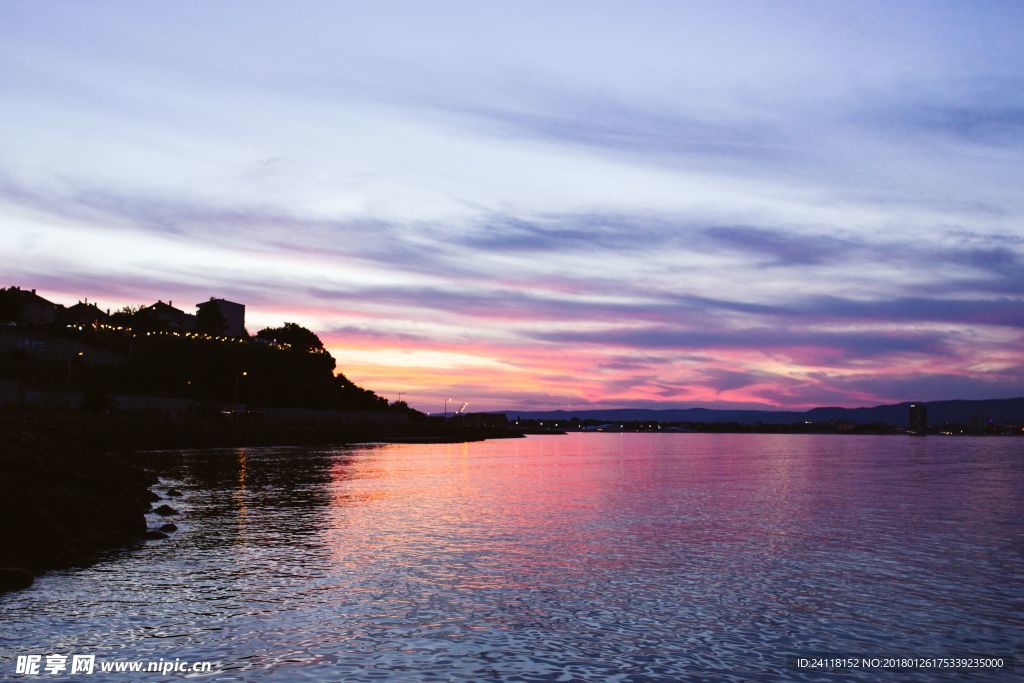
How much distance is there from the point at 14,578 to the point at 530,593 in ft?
43.0

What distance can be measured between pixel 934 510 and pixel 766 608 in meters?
31.9

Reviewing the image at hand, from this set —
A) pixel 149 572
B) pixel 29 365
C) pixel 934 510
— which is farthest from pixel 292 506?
pixel 29 365

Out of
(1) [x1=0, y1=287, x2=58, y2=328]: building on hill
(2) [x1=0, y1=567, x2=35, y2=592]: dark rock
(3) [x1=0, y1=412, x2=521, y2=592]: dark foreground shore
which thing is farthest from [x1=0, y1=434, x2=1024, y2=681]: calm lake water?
(1) [x1=0, y1=287, x2=58, y2=328]: building on hill

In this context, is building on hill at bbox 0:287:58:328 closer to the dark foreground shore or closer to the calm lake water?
the dark foreground shore

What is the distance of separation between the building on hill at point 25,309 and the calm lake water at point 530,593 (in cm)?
14563

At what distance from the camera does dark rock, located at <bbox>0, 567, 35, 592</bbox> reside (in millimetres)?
20328

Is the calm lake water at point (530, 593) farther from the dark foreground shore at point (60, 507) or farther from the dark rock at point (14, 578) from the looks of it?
the dark foreground shore at point (60, 507)

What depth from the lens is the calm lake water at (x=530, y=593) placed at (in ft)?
52.5

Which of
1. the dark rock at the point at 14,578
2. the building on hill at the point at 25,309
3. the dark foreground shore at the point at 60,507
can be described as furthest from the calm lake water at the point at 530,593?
the building on hill at the point at 25,309

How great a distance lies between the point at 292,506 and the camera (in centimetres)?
4281

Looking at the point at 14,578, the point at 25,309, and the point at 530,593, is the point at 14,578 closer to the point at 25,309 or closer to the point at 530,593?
the point at 530,593

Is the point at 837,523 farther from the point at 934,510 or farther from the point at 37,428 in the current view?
the point at 37,428

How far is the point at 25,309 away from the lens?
178 m

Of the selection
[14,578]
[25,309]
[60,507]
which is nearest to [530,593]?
[14,578]
